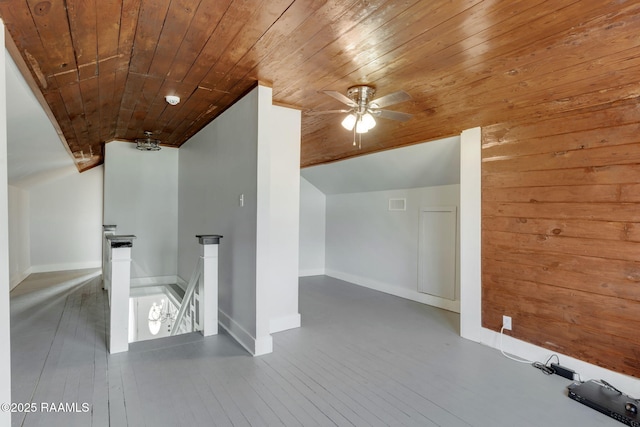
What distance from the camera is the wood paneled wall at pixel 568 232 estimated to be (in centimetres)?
239

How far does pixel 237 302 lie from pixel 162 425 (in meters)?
1.44

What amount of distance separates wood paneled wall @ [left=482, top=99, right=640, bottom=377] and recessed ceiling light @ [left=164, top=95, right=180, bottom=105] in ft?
9.97

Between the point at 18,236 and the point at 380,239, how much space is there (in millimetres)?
6156

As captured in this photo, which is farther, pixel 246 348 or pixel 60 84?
pixel 246 348

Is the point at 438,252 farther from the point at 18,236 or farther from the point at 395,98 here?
the point at 18,236

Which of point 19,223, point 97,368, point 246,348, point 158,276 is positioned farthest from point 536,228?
point 19,223

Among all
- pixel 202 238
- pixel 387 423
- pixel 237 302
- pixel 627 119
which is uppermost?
pixel 627 119

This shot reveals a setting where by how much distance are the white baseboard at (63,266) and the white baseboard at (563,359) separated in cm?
769

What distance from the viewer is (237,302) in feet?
11.0

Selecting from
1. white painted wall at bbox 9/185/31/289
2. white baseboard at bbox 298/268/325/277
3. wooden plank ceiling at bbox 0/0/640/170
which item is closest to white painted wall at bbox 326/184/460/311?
white baseboard at bbox 298/268/325/277

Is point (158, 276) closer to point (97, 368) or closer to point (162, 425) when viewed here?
point (97, 368)

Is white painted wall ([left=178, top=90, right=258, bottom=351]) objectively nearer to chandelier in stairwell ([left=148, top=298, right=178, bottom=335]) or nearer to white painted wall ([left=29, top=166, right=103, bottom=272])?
chandelier in stairwell ([left=148, top=298, right=178, bottom=335])

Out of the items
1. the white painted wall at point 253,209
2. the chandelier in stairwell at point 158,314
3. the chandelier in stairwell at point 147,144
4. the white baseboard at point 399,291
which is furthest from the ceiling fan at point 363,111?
the chandelier in stairwell at point 158,314

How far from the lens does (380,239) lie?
561 cm
